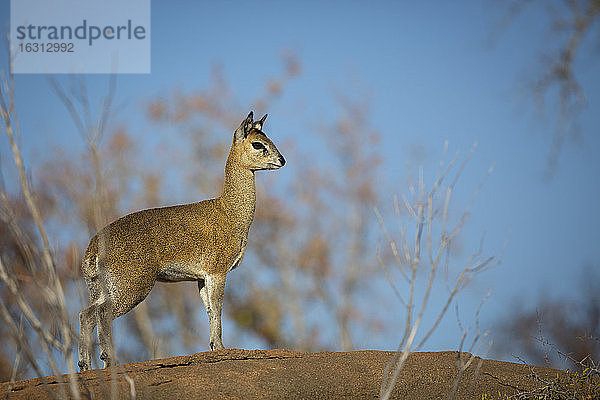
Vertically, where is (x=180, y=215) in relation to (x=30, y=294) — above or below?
above

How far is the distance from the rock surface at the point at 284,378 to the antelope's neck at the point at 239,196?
1.92 meters

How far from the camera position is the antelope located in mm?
7695

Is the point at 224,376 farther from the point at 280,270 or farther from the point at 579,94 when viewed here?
the point at 280,270

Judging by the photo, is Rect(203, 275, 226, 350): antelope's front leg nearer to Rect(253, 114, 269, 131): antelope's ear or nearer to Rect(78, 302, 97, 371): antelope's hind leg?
Rect(78, 302, 97, 371): antelope's hind leg

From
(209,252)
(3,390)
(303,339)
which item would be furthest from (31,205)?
(303,339)

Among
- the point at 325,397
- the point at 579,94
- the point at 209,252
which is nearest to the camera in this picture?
the point at 325,397

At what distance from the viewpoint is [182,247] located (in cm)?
812

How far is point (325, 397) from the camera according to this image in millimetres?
6180

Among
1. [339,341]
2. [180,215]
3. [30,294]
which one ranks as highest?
[180,215]

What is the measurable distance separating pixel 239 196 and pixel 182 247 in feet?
3.76

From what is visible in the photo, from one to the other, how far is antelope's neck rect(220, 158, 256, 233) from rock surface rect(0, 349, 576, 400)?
6.30 feet

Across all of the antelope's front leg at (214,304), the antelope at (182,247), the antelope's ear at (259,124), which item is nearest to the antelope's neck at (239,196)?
the antelope at (182,247)

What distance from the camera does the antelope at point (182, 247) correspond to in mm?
7695

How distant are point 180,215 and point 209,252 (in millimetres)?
565
